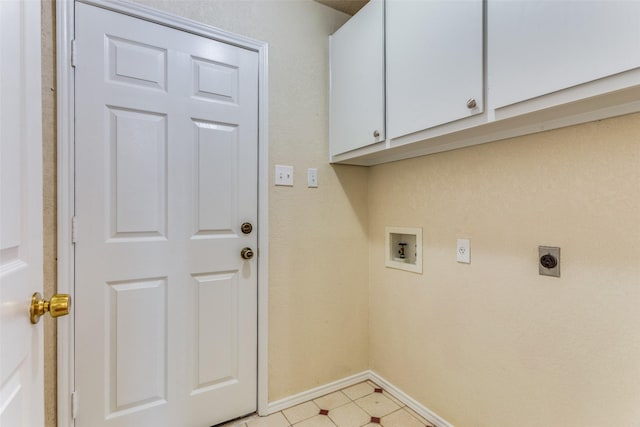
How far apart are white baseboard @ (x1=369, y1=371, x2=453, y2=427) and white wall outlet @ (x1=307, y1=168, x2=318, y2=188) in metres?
1.32

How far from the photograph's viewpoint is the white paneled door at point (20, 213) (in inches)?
19.8

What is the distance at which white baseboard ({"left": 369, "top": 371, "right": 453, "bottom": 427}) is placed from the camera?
1.58 meters

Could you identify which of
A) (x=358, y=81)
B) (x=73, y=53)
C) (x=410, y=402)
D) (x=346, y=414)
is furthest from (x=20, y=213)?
(x=410, y=402)

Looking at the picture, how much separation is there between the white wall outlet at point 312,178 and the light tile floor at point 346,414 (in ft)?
4.27

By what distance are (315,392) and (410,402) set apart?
560mm

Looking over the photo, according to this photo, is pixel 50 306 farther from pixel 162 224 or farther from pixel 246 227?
pixel 246 227

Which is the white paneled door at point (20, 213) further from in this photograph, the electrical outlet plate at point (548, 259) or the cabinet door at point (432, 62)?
the electrical outlet plate at point (548, 259)

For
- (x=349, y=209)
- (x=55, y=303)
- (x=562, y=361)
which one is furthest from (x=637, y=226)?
(x=55, y=303)

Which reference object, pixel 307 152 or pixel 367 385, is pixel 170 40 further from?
pixel 367 385

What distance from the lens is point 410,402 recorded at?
5.68ft

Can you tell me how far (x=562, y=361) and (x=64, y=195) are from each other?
2.06 m

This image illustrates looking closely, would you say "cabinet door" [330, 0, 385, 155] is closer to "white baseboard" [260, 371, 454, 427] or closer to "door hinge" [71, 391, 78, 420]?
"white baseboard" [260, 371, 454, 427]

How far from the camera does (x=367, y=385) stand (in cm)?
198

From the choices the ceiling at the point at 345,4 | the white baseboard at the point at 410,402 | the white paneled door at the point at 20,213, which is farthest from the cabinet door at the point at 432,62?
the white baseboard at the point at 410,402
